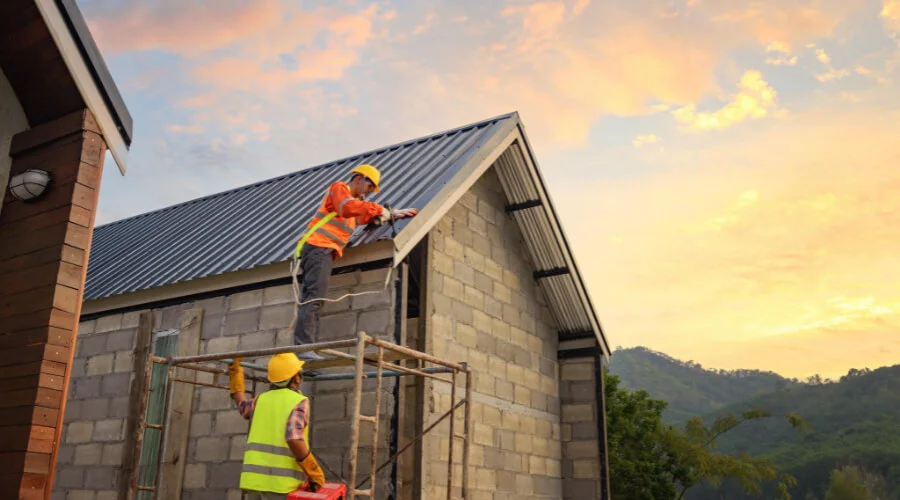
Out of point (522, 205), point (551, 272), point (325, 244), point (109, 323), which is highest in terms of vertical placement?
point (522, 205)

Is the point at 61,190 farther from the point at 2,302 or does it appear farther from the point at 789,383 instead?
the point at 789,383

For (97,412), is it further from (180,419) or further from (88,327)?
(180,419)

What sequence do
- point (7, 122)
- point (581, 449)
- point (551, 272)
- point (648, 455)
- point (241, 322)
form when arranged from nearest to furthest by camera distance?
point (7, 122)
point (241, 322)
point (581, 449)
point (551, 272)
point (648, 455)

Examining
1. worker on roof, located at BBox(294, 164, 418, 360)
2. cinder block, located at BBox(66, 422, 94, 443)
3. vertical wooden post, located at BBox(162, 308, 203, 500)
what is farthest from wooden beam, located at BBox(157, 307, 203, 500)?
worker on roof, located at BBox(294, 164, 418, 360)

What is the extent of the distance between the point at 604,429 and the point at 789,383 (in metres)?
94.3

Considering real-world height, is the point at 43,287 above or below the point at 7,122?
below

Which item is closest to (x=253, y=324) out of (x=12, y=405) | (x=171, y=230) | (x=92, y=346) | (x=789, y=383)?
(x=92, y=346)

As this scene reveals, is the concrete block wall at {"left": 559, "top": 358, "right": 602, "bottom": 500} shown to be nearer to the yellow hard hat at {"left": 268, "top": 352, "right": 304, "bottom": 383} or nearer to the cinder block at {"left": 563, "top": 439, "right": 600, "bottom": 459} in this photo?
the cinder block at {"left": 563, "top": 439, "right": 600, "bottom": 459}

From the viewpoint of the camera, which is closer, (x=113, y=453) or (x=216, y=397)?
(x=216, y=397)

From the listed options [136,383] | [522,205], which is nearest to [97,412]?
[136,383]

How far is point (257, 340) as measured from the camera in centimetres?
1009

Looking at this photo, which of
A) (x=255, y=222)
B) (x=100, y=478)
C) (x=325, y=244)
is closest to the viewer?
(x=325, y=244)

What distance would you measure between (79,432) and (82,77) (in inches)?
272

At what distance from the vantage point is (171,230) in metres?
15.1
